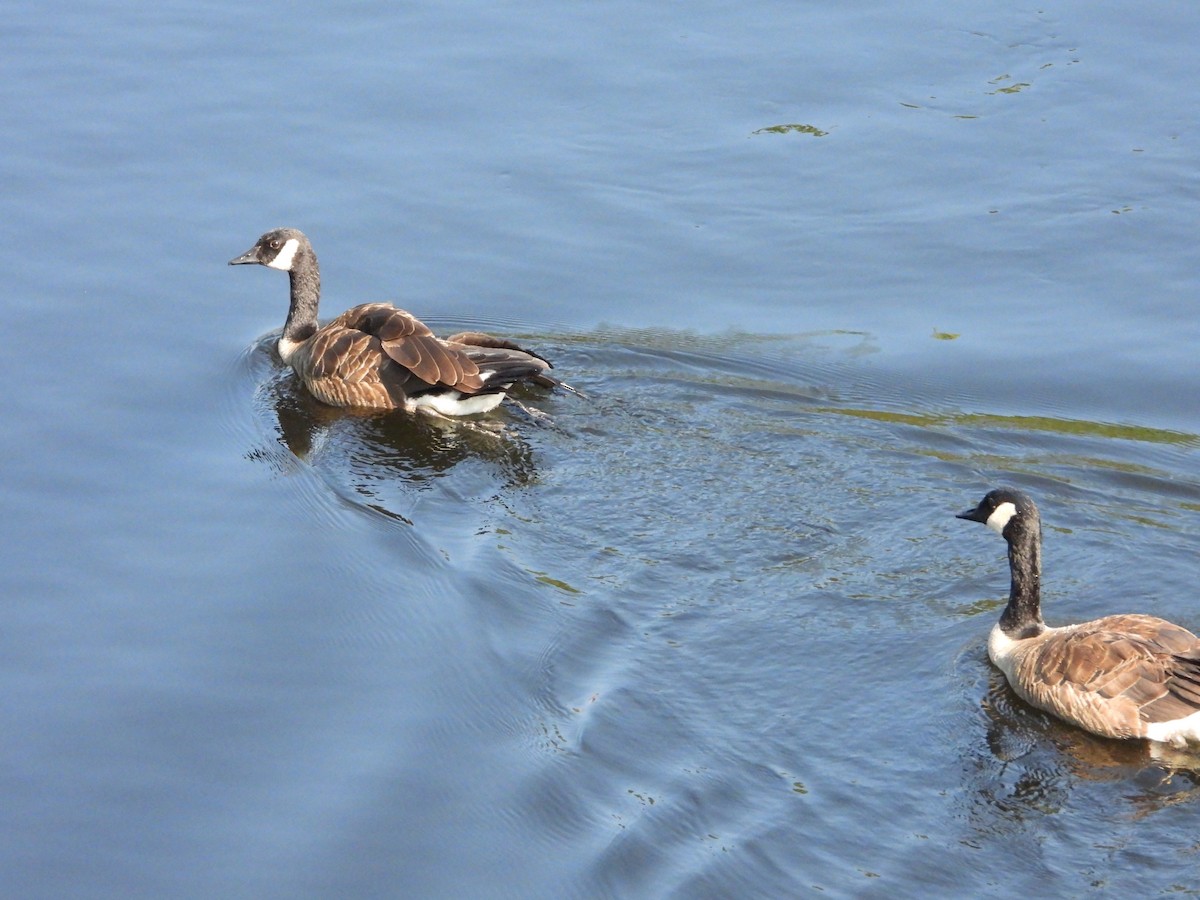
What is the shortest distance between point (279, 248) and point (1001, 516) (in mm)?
6792

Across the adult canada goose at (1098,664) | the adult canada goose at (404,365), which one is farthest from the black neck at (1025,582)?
the adult canada goose at (404,365)

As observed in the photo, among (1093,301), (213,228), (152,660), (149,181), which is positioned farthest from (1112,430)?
(149,181)

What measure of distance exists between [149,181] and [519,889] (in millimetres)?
10185

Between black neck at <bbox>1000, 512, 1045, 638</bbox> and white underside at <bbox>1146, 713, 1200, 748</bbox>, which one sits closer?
white underside at <bbox>1146, 713, 1200, 748</bbox>

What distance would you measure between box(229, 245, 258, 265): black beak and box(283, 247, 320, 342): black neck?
13.0 inches

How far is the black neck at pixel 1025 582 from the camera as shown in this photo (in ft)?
28.3

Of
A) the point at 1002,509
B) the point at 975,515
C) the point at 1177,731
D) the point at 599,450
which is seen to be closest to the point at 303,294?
the point at 599,450

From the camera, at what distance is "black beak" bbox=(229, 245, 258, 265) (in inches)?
505

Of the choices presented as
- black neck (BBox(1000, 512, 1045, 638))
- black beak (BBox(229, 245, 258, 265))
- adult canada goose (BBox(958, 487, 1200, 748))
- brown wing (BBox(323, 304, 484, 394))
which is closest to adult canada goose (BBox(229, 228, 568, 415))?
brown wing (BBox(323, 304, 484, 394))

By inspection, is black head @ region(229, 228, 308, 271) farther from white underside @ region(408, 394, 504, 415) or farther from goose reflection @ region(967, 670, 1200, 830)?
goose reflection @ region(967, 670, 1200, 830)

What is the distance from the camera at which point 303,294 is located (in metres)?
12.8

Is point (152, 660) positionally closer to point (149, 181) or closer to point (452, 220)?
point (452, 220)

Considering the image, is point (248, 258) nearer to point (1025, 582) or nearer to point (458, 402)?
point (458, 402)

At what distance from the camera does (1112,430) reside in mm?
10859
